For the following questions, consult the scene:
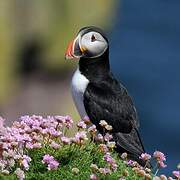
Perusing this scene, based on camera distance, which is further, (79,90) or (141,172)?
(79,90)

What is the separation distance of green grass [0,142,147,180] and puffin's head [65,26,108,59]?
1.27 meters

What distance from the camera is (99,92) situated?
26.9 feet

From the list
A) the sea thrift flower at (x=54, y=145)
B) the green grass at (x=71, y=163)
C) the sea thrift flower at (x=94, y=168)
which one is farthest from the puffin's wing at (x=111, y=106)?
the sea thrift flower at (x=94, y=168)

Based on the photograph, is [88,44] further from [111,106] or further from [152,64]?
[152,64]

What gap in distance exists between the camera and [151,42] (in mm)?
38875

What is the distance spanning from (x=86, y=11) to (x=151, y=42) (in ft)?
67.6

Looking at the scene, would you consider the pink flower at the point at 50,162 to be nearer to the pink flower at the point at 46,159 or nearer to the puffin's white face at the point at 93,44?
the pink flower at the point at 46,159

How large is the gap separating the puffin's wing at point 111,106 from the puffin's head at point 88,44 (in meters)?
0.24

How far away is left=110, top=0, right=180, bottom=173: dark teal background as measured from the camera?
29109mm

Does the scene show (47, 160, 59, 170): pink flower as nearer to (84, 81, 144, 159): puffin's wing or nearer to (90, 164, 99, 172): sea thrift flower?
(90, 164, 99, 172): sea thrift flower

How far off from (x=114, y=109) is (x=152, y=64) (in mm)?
27578

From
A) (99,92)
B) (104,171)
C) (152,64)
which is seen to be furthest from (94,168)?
(152,64)

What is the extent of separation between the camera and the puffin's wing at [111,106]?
26.3 ft

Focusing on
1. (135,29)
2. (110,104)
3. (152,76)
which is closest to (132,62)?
(152,76)
